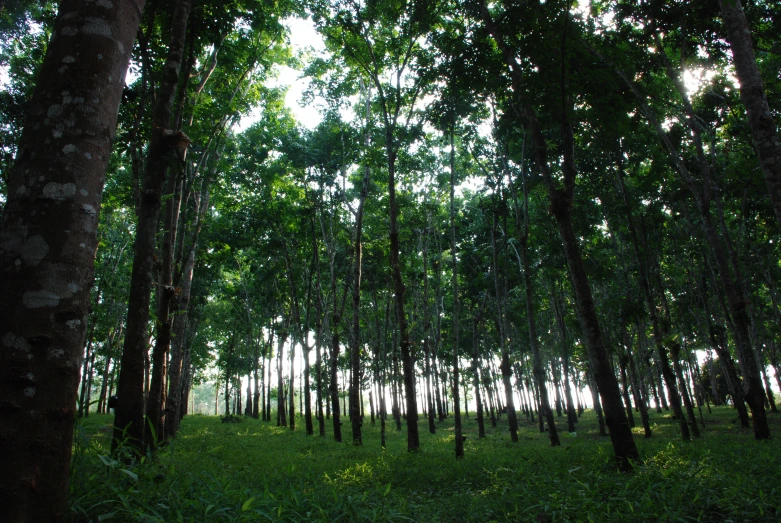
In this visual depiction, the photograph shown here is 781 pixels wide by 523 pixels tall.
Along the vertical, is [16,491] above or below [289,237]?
below

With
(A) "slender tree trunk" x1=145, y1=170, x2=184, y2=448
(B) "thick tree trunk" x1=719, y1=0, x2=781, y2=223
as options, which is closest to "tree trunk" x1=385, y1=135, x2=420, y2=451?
(A) "slender tree trunk" x1=145, y1=170, x2=184, y2=448

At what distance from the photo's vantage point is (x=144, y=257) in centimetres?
536

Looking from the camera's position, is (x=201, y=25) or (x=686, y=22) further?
(x=686, y=22)

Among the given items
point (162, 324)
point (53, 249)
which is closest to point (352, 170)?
point (162, 324)

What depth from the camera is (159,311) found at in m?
7.36

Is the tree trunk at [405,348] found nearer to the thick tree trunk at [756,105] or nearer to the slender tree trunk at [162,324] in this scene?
the slender tree trunk at [162,324]

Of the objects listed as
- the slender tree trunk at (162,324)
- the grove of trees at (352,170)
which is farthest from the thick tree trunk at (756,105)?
the slender tree trunk at (162,324)

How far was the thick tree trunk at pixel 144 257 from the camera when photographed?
15.7 ft

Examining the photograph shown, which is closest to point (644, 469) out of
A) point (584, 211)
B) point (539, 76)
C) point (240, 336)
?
point (539, 76)

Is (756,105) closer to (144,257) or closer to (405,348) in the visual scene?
(405,348)

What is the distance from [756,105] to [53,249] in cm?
884

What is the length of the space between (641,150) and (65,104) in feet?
54.5

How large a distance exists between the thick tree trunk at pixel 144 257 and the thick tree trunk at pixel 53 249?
2.51m

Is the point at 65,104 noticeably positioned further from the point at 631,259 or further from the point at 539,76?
the point at 631,259
